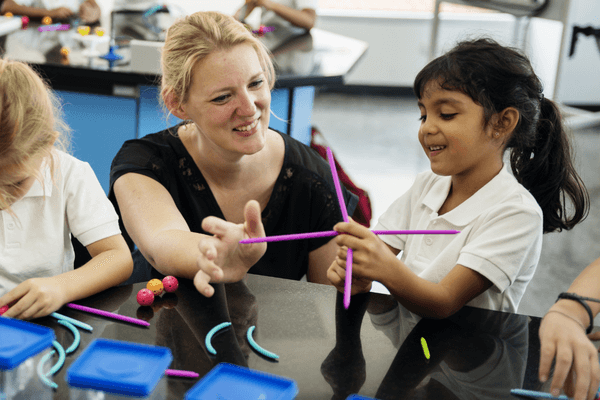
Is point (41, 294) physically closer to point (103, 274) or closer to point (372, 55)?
point (103, 274)

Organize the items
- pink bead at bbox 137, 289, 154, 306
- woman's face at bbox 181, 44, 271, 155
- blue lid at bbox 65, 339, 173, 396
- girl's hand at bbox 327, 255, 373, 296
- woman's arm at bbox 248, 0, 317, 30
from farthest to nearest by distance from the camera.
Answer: woman's arm at bbox 248, 0, 317, 30
woman's face at bbox 181, 44, 271, 155
girl's hand at bbox 327, 255, 373, 296
pink bead at bbox 137, 289, 154, 306
blue lid at bbox 65, 339, 173, 396

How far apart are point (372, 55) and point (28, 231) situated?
4894 mm

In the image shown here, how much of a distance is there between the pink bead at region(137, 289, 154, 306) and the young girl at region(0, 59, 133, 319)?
9 cm

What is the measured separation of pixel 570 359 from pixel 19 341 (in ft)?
2.03

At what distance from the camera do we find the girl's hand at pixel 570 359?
0.70m

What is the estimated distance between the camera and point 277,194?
146cm

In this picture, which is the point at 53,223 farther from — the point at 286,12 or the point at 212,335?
the point at 286,12

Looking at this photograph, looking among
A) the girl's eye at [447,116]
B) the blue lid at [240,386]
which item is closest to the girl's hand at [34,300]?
the blue lid at [240,386]

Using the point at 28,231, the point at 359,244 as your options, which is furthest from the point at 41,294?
the point at 359,244

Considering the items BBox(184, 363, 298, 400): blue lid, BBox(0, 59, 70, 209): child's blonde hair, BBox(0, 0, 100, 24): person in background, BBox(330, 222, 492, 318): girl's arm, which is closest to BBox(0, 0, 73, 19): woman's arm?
BBox(0, 0, 100, 24): person in background

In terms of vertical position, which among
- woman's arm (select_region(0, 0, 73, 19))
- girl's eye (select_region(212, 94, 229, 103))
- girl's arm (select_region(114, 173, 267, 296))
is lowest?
girl's arm (select_region(114, 173, 267, 296))

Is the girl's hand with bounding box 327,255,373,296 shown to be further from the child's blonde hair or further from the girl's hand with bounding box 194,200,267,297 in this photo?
the child's blonde hair

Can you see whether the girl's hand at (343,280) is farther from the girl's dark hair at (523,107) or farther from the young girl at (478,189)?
the girl's dark hair at (523,107)

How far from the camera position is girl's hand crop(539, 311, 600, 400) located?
0.70 m
